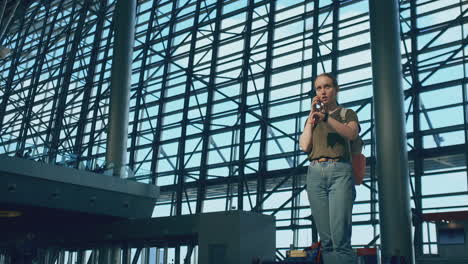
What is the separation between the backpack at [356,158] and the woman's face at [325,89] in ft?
0.47

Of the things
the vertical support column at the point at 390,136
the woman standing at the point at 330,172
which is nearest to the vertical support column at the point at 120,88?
the vertical support column at the point at 390,136

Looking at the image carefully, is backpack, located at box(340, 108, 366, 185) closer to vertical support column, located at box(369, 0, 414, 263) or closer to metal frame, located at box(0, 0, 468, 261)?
vertical support column, located at box(369, 0, 414, 263)

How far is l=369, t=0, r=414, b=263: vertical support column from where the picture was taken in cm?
1272

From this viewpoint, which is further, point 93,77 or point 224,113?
point 93,77

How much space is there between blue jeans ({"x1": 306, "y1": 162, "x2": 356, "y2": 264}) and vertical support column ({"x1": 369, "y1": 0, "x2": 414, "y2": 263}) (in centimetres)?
939

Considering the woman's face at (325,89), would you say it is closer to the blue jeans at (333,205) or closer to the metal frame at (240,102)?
the blue jeans at (333,205)

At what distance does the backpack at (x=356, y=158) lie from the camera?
3398 millimetres

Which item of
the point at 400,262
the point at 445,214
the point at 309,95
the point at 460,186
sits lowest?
the point at 400,262

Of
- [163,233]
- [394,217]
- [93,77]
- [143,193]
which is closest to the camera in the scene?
[394,217]

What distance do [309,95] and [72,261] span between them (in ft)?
38.2

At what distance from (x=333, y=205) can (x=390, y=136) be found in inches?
404

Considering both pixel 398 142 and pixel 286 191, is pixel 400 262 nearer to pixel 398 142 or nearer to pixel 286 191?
pixel 398 142

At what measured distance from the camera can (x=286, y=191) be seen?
18203mm

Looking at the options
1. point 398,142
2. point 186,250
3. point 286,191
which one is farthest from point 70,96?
point 398,142
